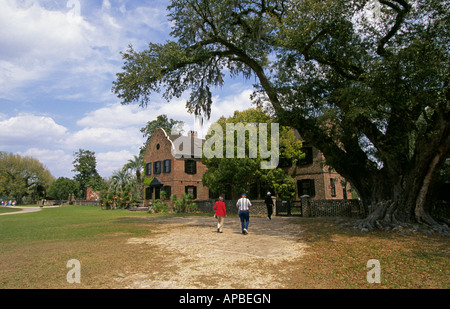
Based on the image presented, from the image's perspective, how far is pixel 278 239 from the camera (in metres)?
9.98

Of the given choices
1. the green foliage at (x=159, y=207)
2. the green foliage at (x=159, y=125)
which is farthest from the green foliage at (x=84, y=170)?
the green foliage at (x=159, y=207)

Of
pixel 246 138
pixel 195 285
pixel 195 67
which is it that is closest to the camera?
pixel 195 285

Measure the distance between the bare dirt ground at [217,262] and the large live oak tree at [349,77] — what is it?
5.38 metres

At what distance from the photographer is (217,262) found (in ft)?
21.9

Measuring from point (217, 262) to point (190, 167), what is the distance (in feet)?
86.1

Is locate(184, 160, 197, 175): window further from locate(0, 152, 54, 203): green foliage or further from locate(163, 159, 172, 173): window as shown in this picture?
locate(0, 152, 54, 203): green foliage

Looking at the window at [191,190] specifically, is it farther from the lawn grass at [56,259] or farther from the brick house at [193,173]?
the lawn grass at [56,259]

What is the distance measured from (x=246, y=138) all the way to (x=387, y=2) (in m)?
14.4

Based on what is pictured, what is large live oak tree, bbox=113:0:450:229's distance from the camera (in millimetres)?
9648

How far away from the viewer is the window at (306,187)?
26027 millimetres

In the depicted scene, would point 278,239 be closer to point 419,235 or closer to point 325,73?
point 419,235

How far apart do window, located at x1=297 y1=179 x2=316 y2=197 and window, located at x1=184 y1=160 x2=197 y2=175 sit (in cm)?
1266

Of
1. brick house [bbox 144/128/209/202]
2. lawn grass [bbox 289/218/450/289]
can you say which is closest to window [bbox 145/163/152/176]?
brick house [bbox 144/128/209/202]
